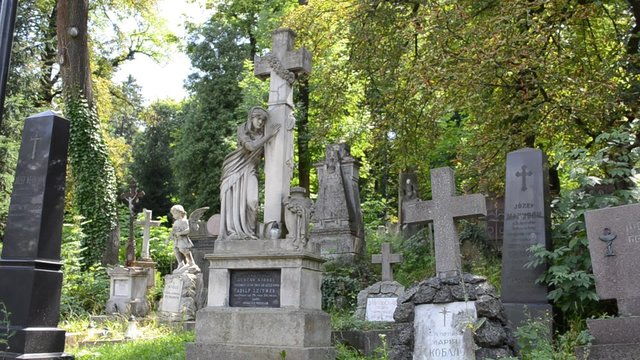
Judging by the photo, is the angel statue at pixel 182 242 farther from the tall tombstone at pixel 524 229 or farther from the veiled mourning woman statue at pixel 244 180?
the tall tombstone at pixel 524 229

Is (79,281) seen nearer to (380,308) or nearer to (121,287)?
(121,287)

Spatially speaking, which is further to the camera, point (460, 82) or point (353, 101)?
point (353, 101)

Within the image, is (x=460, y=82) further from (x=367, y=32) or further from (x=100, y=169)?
(x=100, y=169)

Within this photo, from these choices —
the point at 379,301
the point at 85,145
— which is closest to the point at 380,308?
the point at 379,301

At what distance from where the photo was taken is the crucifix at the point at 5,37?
14.2ft

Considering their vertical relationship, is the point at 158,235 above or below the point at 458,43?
below

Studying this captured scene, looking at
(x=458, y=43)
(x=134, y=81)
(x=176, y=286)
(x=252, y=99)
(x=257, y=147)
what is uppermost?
(x=134, y=81)

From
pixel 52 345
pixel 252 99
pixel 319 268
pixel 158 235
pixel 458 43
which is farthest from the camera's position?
pixel 158 235

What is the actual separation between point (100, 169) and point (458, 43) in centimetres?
1077

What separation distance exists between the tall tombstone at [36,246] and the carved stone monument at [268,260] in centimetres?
174

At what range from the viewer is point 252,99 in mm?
23031

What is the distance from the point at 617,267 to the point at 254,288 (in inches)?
166

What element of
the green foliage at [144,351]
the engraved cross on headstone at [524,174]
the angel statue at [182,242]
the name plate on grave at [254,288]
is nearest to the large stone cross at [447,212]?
the engraved cross on headstone at [524,174]

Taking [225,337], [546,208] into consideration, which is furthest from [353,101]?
[225,337]
